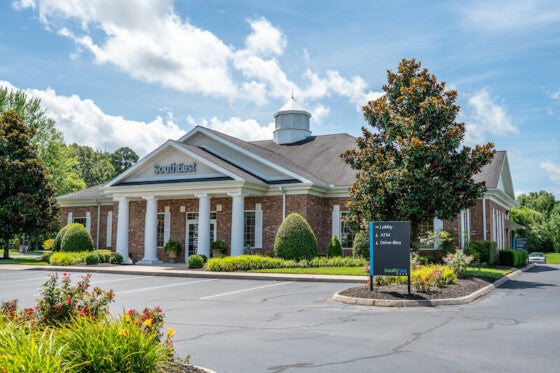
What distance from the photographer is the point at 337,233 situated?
27969mm

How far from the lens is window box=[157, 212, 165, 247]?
30.6 metres

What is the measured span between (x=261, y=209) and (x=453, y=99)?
11.9 m

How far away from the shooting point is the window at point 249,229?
93.0 feet

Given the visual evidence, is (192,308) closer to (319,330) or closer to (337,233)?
(319,330)

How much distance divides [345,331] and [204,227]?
18.0 meters

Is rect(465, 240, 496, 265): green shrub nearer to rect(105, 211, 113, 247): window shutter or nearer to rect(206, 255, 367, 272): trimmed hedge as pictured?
rect(206, 255, 367, 272): trimmed hedge

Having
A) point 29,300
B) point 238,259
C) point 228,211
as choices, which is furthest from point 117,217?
point 29,300

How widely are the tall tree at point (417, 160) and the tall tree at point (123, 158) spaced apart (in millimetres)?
77224

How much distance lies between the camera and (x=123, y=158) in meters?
93.5

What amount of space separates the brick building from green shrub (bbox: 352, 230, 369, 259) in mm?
2167

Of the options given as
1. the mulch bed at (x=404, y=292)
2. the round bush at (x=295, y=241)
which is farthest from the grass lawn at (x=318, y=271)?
the mulch bed at (x=404, y=292)

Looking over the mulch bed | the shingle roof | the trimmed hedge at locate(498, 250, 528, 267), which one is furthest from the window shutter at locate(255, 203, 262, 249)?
the mulch bed

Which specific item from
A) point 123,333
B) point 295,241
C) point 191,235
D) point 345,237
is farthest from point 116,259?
point 123,333

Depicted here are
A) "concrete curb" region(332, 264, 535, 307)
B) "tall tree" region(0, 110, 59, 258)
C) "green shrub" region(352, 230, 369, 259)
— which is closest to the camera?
"concrete curb" region(332, 264, 535, 307)
